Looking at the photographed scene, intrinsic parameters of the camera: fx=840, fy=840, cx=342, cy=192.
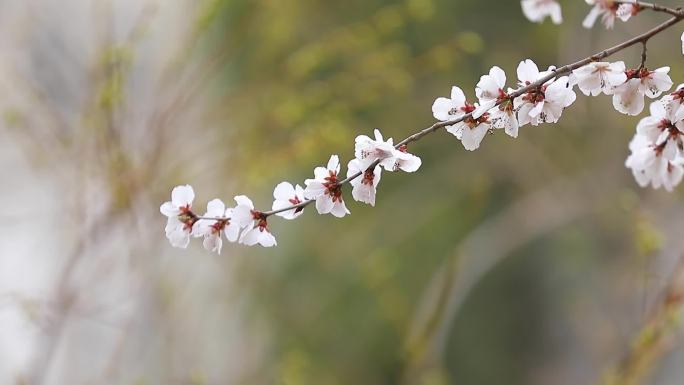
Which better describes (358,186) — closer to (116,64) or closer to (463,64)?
(116,64)

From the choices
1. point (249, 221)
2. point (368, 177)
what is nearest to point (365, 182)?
point (368, 177)

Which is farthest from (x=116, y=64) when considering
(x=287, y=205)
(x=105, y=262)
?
(x=287, y=205)

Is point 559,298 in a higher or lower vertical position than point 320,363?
higher

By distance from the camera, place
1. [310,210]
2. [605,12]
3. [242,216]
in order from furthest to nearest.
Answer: [310,210]
[242,216]
[605,12]

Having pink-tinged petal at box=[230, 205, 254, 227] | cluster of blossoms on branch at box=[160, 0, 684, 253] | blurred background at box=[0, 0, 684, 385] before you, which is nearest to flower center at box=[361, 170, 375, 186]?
cluster of blossoms on branch at box=[160, 0, 684, 253]

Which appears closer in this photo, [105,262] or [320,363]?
[105,262]

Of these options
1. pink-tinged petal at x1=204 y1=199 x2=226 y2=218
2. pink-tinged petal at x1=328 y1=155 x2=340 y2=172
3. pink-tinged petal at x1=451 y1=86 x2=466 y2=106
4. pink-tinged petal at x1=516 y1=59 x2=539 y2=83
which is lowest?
pink-tinged petal at x1=204 y1=199 x2=226 y2=218

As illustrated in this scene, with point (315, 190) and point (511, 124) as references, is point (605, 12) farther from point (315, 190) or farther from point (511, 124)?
point (315, 190)

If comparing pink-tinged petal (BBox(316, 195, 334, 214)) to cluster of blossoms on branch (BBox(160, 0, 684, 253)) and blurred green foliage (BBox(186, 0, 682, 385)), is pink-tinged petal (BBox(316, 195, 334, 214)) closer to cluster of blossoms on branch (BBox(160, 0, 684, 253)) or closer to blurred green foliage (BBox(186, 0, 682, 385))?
cluster of blossoms on branch (BBox(160, 0, 684, 253))
